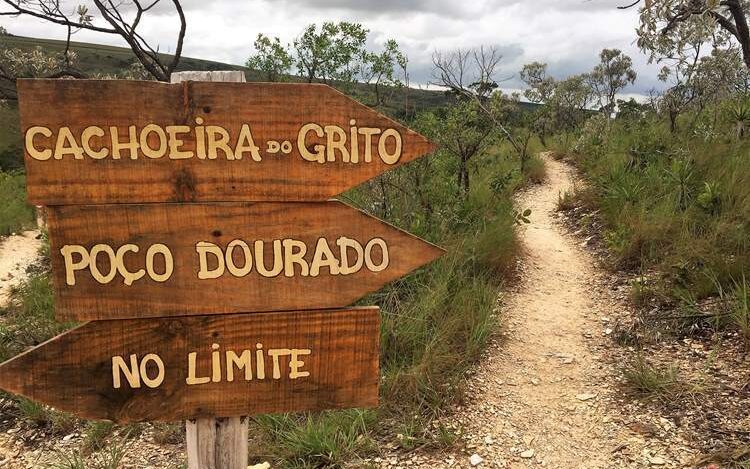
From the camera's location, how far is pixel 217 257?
1.45m

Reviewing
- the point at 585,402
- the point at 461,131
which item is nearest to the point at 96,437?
the point at 585,402

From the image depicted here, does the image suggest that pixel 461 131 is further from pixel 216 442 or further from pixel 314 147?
pixel 216 442

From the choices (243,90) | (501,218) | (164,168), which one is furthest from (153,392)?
(501,218)

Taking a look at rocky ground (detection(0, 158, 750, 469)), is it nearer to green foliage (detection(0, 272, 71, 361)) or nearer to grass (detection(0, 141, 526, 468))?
grass (detection(0, 141, 526, 468))

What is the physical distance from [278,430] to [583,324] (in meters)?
2.87

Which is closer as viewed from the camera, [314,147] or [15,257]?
[314,147]

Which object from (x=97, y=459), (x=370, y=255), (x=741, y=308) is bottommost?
(x=97, y=459)

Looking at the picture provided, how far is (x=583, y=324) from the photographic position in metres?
4.52

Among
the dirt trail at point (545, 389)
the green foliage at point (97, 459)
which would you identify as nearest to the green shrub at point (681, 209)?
the dirt trail at point (545, 389)

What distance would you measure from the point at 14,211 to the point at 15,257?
2494 mm

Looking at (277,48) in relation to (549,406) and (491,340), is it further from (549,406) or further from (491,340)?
(549,406)

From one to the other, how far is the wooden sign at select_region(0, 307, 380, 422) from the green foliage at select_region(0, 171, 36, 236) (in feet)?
31.7

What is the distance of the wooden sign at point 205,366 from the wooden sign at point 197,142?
1.24 feet

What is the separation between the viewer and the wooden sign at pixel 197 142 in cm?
133
